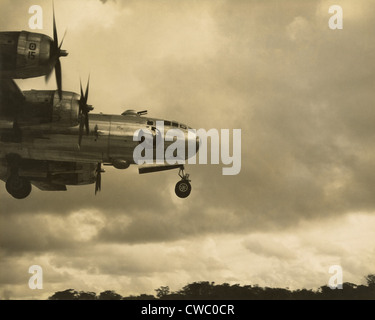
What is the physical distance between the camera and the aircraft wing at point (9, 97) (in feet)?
127

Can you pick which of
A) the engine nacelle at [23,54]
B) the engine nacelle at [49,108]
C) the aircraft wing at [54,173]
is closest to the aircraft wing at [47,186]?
the aircraft wing at [54,173]

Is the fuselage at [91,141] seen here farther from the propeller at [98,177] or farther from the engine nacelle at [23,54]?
the engine nacelle at [23,54]

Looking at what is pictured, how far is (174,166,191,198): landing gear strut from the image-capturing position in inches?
1780

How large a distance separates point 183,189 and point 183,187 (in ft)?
0.52

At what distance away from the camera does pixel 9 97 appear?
129ft

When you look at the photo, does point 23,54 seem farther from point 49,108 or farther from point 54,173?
point 54,173

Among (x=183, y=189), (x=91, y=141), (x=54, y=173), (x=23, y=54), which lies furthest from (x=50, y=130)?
(x=183, y=189)

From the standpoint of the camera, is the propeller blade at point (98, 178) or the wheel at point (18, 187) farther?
the propeller blade at point (98, 178)

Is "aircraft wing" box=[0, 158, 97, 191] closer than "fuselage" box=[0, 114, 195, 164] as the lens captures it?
No

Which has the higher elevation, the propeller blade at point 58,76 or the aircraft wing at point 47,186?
the propeller blade at point 58,76

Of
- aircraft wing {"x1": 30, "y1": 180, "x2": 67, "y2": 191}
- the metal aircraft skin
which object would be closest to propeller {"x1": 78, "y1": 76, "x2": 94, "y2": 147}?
the metal aircraft skin

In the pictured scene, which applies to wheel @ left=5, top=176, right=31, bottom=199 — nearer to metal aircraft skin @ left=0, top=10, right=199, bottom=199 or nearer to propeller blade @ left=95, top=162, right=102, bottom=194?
metal aircraft skin @ left=0, top=10, right=199, bottom=199

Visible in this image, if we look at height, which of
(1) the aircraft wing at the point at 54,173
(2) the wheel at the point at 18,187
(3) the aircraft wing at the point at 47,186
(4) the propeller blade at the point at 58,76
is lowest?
(2) the wheel at the point at 18,187
